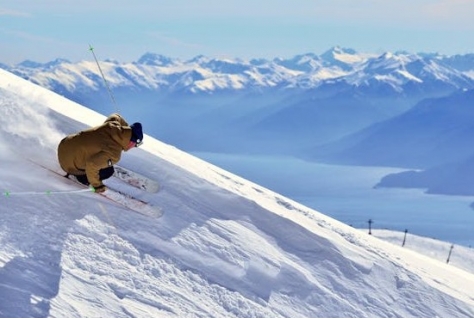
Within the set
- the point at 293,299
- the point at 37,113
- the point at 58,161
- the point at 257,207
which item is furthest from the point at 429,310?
the point at 37,113

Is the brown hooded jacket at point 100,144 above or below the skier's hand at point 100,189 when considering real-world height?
above

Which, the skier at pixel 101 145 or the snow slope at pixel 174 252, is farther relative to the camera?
the skier at pixel 101 145

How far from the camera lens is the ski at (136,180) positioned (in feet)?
35.0

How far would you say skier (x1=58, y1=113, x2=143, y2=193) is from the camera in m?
8.80

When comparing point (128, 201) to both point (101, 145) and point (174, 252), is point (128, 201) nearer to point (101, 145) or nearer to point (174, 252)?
point (174, 252)

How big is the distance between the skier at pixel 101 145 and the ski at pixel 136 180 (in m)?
1.42

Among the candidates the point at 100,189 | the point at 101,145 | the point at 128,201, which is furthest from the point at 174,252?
the point at 101,145

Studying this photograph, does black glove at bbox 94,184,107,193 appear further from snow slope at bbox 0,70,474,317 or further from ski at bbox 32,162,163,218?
ski at bbox 32,162,163,218

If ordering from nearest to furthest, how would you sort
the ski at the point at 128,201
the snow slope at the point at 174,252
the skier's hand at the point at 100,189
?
the snow slope at the point at 174,252 → the skier's hand at the point at 100,189 → the ski at the point at 128,201

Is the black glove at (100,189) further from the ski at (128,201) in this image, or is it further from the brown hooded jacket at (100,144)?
the ski at (128,201)

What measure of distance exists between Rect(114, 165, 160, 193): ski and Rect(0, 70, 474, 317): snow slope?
0.53 ft

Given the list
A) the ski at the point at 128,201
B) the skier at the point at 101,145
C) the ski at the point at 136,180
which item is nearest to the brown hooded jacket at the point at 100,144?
the skier at the point at 101,145

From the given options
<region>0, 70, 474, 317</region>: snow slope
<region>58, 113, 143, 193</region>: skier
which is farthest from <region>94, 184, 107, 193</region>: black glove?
<region>0, 70, 474, 317</region>: snow slope

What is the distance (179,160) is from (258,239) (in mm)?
2829
